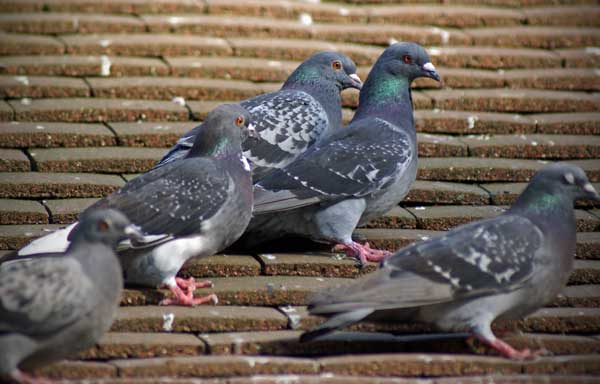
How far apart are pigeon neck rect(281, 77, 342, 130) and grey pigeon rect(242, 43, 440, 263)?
0.71 metres

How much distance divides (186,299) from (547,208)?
1743mm

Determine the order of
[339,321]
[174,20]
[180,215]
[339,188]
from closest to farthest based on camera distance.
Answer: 1. [339,321]
2. [180,215]
3. [339,188]
4. [174,20]

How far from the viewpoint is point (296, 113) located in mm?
8125

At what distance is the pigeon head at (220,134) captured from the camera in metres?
7.13

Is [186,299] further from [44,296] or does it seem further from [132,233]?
[44,296]

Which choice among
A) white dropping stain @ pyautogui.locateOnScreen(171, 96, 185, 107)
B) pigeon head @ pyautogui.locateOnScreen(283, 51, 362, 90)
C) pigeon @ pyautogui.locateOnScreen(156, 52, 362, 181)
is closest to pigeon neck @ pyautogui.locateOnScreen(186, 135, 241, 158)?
pigeon @ pyautogui.locateOnScreen(156, 52, 362, 181)

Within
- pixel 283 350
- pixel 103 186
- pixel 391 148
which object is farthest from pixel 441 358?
pixel 103 186

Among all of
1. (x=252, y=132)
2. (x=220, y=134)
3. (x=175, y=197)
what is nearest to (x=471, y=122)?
(x=252, y=132)

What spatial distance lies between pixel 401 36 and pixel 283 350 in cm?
384

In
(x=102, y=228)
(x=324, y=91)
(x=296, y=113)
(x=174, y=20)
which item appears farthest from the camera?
(x=174, y=20)

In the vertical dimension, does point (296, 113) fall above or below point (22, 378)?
above

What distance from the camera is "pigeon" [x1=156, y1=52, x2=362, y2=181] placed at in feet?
26.0

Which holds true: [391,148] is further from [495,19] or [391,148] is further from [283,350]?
[495,19]

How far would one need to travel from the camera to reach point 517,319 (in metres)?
6.45
